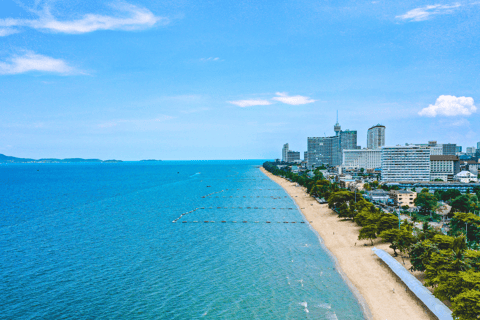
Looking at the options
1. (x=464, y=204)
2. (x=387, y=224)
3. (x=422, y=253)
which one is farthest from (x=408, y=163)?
(x=422, y=253)

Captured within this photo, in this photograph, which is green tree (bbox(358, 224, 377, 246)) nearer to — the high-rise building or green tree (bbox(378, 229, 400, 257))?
green tree (bbox(378, 229, 400, 257))

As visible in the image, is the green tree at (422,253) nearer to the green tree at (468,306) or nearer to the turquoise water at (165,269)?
the turquoise water at (165,269)

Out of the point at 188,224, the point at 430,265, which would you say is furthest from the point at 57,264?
the point at 430,265

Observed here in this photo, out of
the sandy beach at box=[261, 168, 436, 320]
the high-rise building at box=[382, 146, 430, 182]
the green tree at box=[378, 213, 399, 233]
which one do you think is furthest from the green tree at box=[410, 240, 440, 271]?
the high-rise building at box=[382, 146, 430, 182]

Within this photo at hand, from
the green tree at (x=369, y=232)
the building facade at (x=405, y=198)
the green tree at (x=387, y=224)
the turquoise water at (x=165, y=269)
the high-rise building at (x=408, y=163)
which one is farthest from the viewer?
the high-rise building at (x=408, y=163)

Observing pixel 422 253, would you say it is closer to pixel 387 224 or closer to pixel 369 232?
pixel 387 224

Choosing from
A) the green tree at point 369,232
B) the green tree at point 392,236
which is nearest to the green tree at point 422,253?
the green tree at point 392,236
